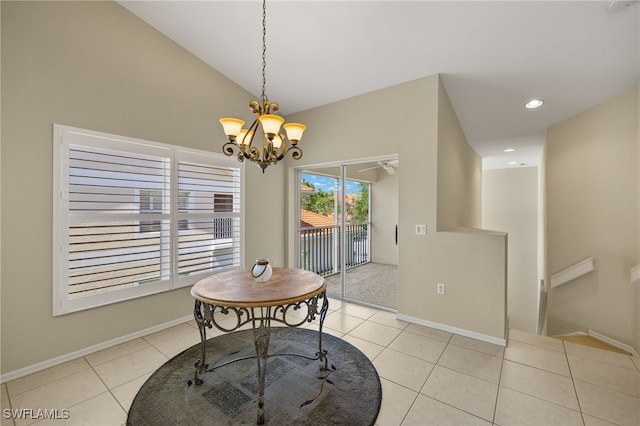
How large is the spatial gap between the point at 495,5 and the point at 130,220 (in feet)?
13.1

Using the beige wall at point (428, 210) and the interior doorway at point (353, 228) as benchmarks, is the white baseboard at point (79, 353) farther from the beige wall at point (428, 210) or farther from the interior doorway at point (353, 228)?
the beige wall at point (428, 210)

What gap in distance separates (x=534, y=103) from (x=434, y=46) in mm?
1809

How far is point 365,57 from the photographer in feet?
9.55

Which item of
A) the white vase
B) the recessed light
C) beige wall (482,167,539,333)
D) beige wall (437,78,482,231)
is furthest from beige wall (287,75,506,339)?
beige wall (482,167,539,333)

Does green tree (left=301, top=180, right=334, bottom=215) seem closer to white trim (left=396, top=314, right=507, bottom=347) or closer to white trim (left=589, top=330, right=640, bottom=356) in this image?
white trim (left=396, top=314, right=507, bottom=347)

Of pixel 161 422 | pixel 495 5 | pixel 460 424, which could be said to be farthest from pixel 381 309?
pixel 495 5

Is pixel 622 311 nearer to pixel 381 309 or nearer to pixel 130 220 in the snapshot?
pixel 381 309

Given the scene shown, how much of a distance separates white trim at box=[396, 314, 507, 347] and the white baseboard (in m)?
2.89

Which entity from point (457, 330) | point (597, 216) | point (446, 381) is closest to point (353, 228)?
point (457, 330)

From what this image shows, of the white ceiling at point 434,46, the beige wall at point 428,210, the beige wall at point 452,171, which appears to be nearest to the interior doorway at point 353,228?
the beige wall at point 428,210

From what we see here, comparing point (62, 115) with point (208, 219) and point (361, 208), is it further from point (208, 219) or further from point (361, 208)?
point (361, 208)

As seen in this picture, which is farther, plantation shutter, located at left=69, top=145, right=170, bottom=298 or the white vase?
plantation shutter, located at left=69, top=145, right=170, bottom=298

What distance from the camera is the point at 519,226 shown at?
662cm

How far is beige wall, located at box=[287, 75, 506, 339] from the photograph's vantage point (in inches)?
109
